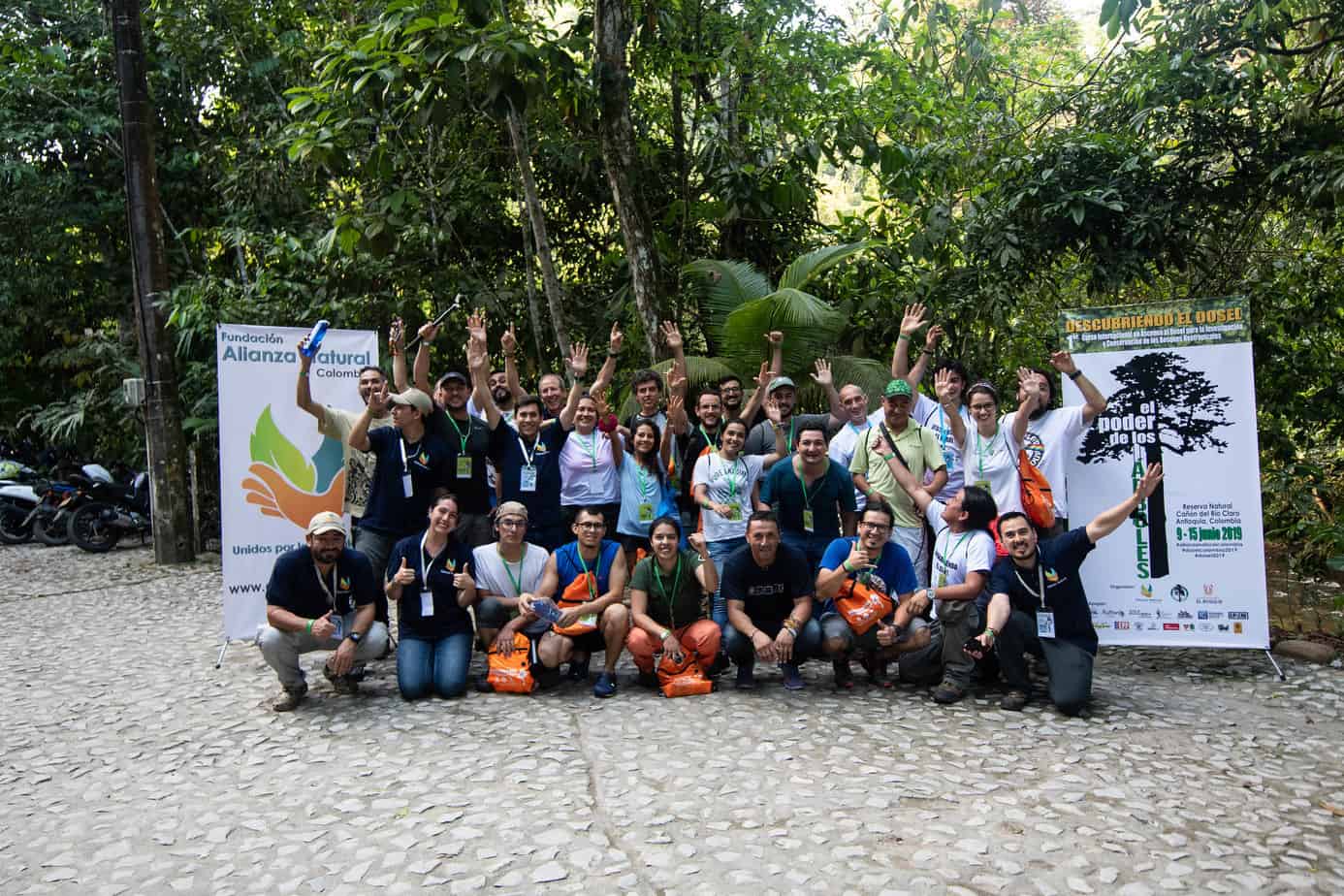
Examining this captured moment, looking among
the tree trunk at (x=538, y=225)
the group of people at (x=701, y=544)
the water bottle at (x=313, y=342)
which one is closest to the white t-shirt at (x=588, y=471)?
the group of people at (x=701, y=544)

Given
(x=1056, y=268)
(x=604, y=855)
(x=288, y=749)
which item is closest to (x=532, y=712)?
(x=288, y=749)

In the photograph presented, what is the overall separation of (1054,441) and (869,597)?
4.89ft

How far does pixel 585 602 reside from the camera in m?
5.93

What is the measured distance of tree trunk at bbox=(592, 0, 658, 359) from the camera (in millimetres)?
8883

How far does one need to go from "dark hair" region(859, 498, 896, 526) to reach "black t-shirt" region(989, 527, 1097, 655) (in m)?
0.69

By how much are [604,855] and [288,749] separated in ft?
6.62

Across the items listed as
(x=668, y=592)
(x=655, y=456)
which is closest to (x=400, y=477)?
(x=655, y=456)

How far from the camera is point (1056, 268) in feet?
29.6

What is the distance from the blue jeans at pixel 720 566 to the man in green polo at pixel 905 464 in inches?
33.7

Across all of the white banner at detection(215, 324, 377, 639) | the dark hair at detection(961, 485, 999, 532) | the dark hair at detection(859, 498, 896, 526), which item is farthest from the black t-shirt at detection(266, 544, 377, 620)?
the dark hair at detection(961, 485, 999, 532)

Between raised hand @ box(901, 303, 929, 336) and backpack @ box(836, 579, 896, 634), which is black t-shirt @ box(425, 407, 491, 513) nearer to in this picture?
backpack @ box(836, 579, 896, 634)

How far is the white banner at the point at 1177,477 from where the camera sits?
608 centimetres

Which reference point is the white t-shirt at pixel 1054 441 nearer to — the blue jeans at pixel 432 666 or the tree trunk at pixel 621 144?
the blue jeans at pixel 432 666

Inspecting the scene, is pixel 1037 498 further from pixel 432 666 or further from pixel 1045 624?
pixel 432 666
